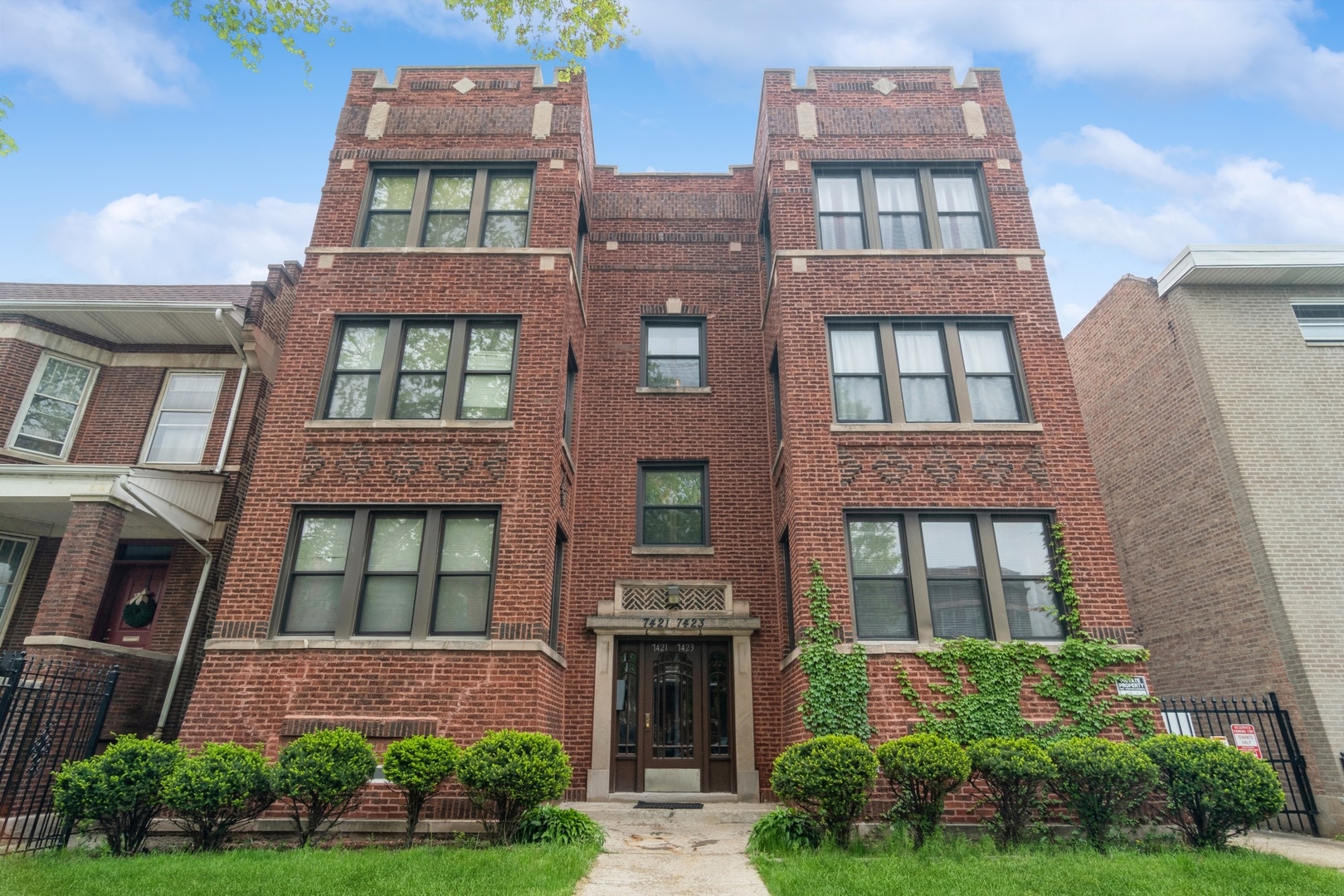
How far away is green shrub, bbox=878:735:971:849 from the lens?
7.92m

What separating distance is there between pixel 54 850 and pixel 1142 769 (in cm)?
1121

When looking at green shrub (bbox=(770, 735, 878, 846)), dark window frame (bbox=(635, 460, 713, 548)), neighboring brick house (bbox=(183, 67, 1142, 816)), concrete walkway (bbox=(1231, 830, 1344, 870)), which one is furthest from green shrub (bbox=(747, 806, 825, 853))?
dark window frame (bbox=(635, 460, 713, 548))

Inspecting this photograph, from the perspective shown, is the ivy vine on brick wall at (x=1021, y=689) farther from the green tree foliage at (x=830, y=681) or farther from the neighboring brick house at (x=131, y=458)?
the neighboring brick house at (x=131, y=458)

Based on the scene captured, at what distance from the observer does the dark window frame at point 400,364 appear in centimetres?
1150

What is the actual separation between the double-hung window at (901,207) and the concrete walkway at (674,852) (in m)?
9.28

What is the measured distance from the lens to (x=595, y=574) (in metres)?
12.8

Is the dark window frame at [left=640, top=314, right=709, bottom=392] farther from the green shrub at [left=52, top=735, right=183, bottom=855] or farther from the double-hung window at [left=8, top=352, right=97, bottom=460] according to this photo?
the double-hung window at [left=8, top=352, right=97, bottom=460]

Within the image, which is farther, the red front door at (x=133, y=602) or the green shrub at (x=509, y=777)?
the red front door at (x=133, y=602)

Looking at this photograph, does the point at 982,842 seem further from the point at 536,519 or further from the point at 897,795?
the point at 536,519

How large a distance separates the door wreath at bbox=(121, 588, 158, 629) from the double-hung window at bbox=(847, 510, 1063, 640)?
12165 millimetres

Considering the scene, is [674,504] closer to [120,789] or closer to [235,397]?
[120,789]

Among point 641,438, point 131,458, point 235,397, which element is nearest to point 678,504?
point 641,438

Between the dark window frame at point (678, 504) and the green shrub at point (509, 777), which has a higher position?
the dark window frame at point (678, 504)

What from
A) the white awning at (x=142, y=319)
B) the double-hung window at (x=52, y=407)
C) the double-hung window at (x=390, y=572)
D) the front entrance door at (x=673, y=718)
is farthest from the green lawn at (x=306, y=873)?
the double-hung window at (x=52, y=407)
